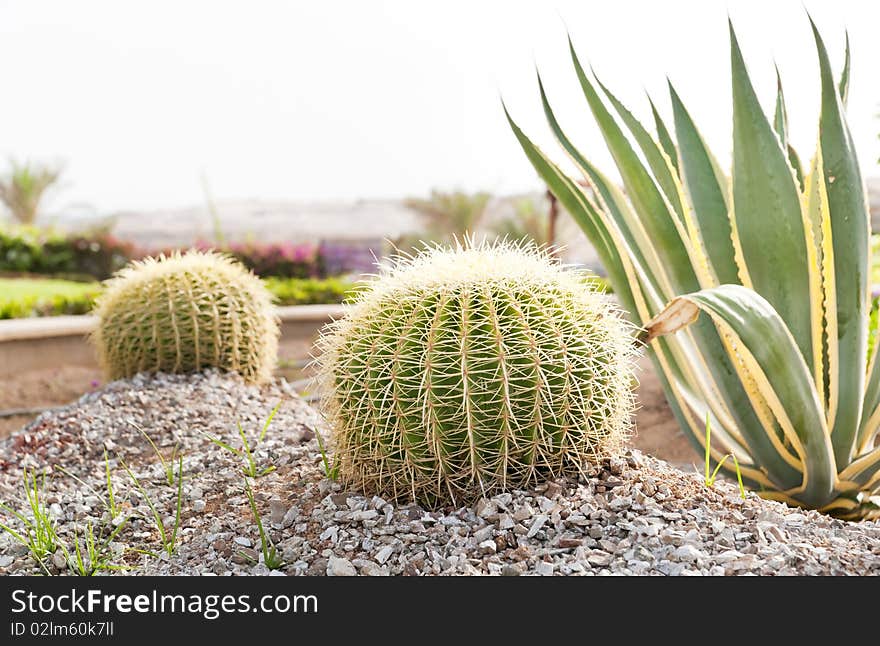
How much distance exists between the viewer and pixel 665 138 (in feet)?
10.00

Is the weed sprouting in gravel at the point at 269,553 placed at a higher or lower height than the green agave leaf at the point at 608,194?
lower

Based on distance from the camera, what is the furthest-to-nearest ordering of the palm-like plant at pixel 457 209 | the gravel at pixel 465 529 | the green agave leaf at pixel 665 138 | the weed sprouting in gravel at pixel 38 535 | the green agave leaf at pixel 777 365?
1. the palm-like plant at pixel 457 209
2. the green agave leaf at pixel 665 138
3. the weed sprouting in gravel at pixel 38 535
4. the green agave leaf at pixel 777 365
5. the gravel at pixel 465 529

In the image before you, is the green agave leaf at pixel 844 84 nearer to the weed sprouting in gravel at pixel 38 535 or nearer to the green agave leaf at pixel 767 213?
the green agave leaf at pixel 767 213

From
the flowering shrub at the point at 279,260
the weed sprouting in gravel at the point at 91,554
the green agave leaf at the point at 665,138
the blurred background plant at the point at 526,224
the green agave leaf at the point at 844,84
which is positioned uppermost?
the green agave leaf at the point at 844,84

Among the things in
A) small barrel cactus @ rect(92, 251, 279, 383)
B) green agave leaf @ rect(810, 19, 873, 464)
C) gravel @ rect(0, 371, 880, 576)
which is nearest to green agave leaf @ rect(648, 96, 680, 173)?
green agave leaf @ rect(810, 19, 873, 464)

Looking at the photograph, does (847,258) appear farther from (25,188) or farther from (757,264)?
(25,188)

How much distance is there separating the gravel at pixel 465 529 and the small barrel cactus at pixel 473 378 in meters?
0.10

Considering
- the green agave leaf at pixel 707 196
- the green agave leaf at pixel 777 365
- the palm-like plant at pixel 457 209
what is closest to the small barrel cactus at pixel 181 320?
the green agave leaf at pixel 707 196

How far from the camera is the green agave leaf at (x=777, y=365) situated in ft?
7.07

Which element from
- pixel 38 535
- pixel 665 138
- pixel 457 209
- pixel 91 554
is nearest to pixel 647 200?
pixel 665 138

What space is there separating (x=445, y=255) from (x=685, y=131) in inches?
38.6

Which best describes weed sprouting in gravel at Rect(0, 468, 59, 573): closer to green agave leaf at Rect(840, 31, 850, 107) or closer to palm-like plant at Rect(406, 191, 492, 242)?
green agave leaf at Rect(840, 31, 850, 107)

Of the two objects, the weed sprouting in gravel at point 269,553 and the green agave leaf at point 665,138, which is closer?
the weed sprouting in gravel at point 269,553
